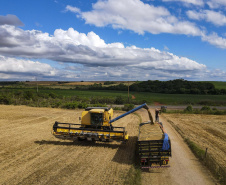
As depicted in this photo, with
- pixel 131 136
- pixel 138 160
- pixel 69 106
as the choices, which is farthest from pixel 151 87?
pixel 138 160

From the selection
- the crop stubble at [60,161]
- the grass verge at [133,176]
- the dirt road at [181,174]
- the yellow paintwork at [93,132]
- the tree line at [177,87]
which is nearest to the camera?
the grass verge at [133,176]

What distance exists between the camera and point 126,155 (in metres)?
12.5

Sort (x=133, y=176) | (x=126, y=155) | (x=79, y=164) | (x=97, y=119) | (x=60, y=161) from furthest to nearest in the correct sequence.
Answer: (x=97, y=119), (x=126, y=155), (x=60, y=161), (x=79, y=164), (x=133, y=176)

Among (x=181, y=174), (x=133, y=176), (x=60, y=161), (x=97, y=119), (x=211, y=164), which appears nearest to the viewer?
(x=133, y=176)

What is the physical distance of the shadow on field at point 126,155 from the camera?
1153 centimetres

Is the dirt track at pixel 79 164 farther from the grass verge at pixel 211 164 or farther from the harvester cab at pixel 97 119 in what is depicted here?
the harvester cab at pixel 97 119

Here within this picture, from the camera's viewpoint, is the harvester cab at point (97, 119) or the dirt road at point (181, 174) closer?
the dirt road at point (181, 174)

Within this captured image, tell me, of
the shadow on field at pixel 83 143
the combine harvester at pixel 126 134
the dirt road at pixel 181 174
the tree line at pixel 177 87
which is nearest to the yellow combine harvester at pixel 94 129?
the combine harvester at pixel 126 134

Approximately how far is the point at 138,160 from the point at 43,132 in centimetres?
1029

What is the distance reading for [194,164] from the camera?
11.6 m

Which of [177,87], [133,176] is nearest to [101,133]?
[133,176]

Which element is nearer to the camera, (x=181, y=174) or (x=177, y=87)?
(x=181, y=174)

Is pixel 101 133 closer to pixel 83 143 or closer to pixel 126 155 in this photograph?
pixel 83 143

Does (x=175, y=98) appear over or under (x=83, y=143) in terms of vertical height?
over
